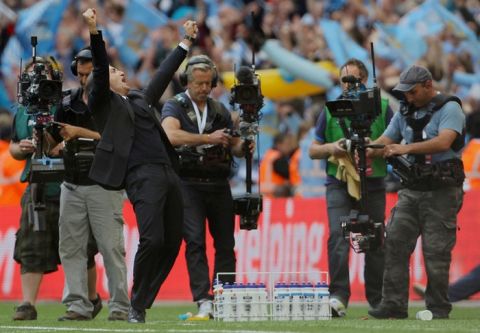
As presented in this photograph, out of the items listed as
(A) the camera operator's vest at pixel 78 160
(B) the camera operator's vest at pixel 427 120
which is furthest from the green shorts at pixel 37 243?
(B) the camera operator's vest at pixel 427 120

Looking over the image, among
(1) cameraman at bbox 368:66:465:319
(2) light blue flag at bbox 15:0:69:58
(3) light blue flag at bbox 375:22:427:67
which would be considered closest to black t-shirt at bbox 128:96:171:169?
(1) cameraman at bbox 368:66:465:319

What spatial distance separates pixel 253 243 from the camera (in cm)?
1805

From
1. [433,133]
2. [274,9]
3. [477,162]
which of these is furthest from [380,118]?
[274,9]

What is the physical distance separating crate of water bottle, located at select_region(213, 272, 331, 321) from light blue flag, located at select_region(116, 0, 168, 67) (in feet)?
43.4

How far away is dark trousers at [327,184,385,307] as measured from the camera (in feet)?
45.2

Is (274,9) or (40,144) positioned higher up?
(274,9)

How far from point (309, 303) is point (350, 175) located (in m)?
1.91

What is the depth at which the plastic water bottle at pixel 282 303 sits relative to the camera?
12.2 metres

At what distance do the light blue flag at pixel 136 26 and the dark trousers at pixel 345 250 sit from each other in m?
11.5

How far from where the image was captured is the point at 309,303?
12281mm

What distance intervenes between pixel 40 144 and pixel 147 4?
1298cm

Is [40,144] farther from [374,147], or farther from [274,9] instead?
[274,9]

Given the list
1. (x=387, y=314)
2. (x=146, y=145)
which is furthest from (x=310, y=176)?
(x=146, y=145)

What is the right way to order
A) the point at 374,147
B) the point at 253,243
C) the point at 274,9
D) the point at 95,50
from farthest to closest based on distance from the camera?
the point at 274,9
the point at 253,243
the point at 374,147
the point at 95,50
